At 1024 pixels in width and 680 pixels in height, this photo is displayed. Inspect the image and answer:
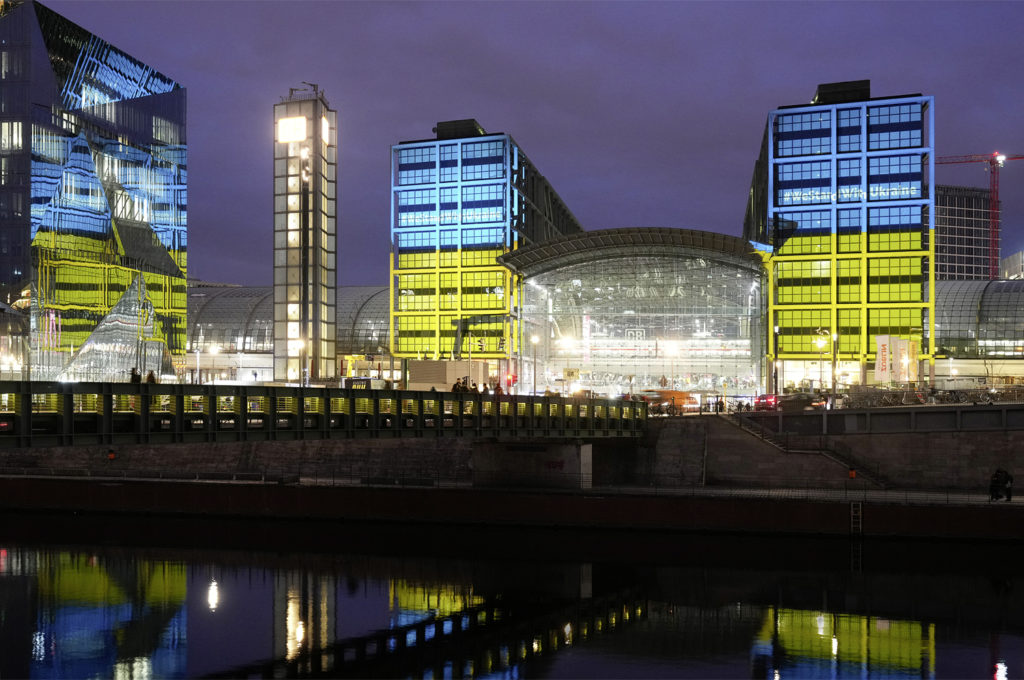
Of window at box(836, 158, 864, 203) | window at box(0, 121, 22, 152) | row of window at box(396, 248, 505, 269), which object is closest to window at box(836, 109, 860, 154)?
window at box(836, 158, 864, 203)

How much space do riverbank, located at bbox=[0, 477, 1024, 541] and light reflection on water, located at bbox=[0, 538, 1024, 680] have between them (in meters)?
6.32

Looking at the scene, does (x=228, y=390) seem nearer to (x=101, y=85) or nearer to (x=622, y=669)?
(x=622, y=669)

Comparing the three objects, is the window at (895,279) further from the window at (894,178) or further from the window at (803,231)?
the window at (894,178)

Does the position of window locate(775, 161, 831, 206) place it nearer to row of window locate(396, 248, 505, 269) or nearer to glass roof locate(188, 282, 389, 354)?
row of window locate(396, 248, 505, 269)

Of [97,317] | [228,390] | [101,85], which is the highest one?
[101,85]

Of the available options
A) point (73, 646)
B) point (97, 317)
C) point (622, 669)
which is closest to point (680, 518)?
point (622, 669)

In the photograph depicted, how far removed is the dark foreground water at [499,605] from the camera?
99.6 feet

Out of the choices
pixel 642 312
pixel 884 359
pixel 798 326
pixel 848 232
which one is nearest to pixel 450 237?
pixel 642 312

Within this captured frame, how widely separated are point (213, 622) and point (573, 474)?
25585 millimetres

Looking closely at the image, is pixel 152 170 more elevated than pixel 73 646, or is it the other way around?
pixel 152 170

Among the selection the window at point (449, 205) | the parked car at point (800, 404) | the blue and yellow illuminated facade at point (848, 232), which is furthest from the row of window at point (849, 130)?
the parked car at point (800, 404)

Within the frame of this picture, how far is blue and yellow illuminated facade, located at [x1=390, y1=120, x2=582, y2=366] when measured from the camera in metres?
114

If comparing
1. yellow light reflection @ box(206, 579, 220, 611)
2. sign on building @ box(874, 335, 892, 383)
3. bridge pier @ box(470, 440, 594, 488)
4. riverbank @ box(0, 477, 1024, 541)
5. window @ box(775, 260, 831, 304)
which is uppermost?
window @ box(775, 260, 831, 304)

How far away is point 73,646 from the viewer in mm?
31516
